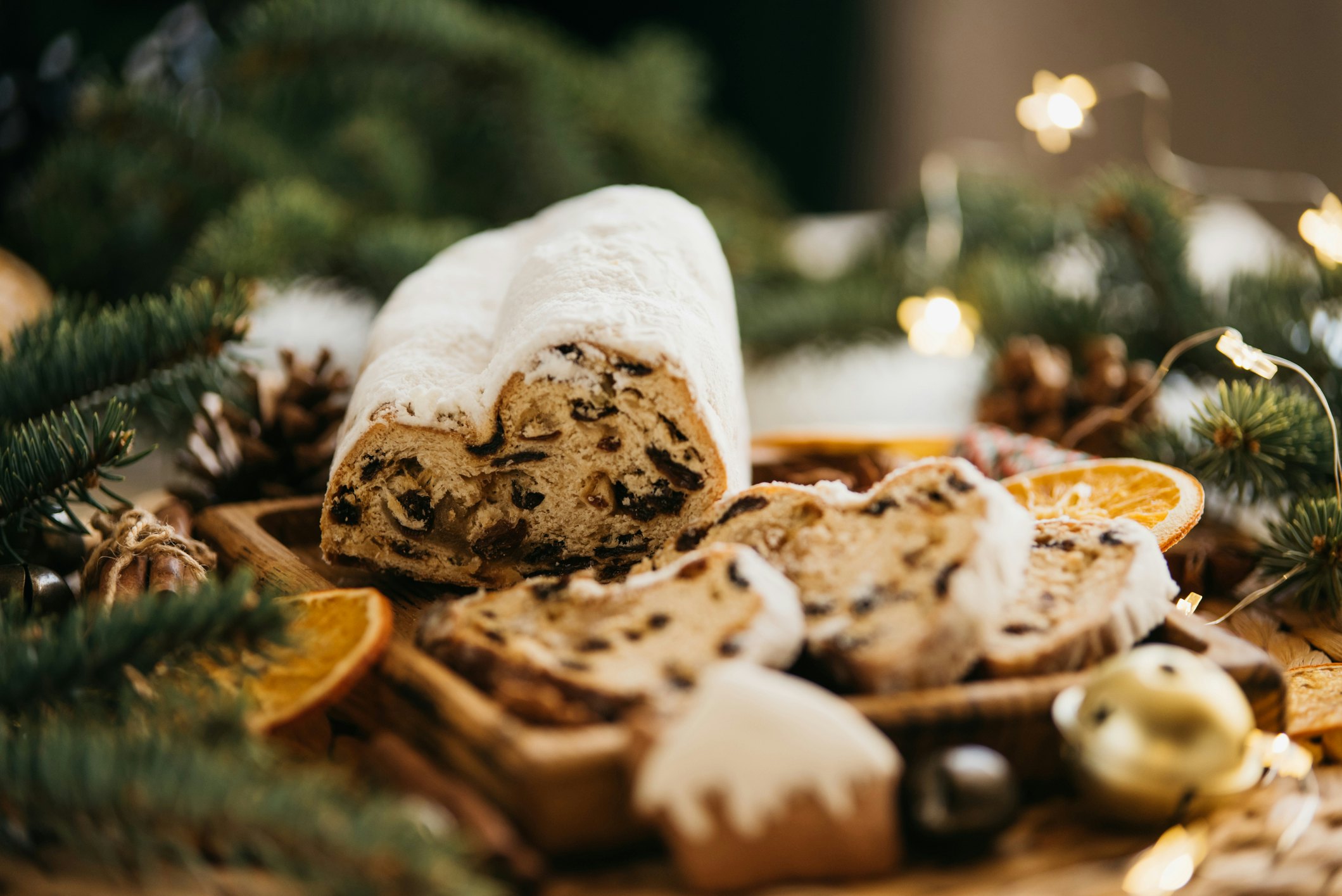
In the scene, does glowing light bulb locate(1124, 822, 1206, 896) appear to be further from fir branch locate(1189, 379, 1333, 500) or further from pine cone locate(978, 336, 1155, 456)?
pine cone locate(978, 336, 1155, 456)

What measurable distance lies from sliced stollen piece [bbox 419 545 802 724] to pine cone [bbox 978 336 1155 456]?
52.4 inches

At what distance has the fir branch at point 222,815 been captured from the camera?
95 cm

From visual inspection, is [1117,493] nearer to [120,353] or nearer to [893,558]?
[893,558]

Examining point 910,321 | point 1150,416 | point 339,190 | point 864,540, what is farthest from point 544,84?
point 864,540

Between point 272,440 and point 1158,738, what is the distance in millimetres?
1748

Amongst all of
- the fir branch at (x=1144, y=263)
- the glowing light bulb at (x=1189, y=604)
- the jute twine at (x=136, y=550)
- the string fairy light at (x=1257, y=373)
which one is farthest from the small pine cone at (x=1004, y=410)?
the jute twine at (x=136, y=550)

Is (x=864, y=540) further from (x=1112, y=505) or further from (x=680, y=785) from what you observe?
(x=1112, y=505)

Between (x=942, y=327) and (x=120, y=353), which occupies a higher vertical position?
(x=120, y=353)

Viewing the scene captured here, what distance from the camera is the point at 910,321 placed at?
2955mm

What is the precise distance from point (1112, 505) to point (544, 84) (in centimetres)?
200

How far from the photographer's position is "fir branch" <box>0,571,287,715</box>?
45.4 inches

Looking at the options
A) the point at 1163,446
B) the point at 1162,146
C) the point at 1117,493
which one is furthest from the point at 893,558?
the point at 1162,146

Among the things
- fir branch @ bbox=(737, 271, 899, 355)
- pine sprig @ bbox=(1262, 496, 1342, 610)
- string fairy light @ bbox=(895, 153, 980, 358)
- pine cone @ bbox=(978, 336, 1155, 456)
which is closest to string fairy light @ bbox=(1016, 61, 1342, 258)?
string fairy light @ bbox=(895, 153, 980, 358)

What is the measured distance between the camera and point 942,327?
8.98 ft
